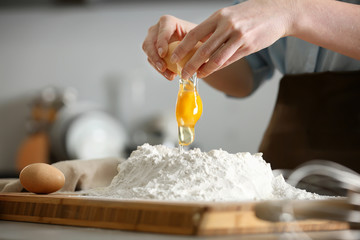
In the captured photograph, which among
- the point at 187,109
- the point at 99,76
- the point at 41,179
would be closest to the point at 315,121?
the point at 187,109

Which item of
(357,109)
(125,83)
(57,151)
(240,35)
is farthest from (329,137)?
(125,83)

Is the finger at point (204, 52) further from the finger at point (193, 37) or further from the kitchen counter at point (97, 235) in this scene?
the kitchen counter at point (97, 235)

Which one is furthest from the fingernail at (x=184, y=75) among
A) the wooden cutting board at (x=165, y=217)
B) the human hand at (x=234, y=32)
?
the wooden cutting board at (x=165, y=217)

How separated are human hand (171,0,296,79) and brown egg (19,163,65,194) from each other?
8.2 inches

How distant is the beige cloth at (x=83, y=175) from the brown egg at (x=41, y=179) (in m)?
0.09

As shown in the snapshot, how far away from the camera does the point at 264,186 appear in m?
0.59

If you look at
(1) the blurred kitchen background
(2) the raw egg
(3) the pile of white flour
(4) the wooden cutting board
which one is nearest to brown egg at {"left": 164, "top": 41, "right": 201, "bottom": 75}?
(2) the raw egg

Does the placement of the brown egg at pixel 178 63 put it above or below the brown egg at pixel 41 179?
above

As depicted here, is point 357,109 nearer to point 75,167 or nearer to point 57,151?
point 75,167

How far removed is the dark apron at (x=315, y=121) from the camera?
0.86 meters

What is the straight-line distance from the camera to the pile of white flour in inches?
21.1

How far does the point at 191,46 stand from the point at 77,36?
7.06 ft

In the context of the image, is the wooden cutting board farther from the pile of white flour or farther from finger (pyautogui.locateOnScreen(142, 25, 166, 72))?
finger (pyautogui.locateOnScreen(142, 25, 166, 72))

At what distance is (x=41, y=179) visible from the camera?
62 cm
